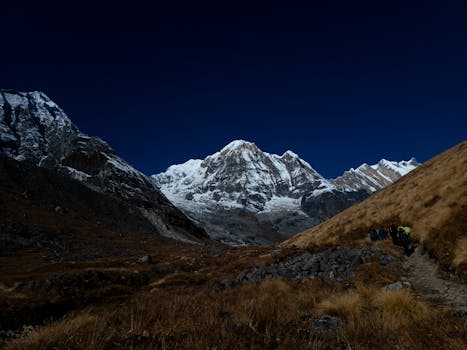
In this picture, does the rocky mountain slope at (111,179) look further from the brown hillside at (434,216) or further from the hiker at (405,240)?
the hiker at (405,240)

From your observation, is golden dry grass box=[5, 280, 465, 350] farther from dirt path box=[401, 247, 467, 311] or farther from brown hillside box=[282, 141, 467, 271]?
brown hillside box=[282, 141, 467, 271]

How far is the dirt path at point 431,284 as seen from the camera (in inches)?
389

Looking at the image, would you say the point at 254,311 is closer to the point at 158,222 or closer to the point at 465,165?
the point at 465,165

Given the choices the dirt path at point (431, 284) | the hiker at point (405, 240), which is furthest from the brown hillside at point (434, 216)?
the hiker at point (405, 240)

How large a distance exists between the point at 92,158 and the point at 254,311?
203 m

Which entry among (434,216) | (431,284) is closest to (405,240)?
(434,216)

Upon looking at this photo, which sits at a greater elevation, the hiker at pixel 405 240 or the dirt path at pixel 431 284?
the hiker at pixel 405 240

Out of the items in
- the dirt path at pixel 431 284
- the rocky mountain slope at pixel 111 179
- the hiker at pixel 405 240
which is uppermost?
the rocky mountain slope at pixel 111 179

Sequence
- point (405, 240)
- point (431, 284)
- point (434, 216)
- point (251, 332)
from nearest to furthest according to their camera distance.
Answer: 1. point (251, 332)
2. point (431, 284)
3. point (405, 240)
4. point (434, 216)

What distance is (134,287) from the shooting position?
28.6 meters

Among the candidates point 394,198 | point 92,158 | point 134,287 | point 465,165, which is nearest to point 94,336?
point 134,287

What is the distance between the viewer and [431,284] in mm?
12992

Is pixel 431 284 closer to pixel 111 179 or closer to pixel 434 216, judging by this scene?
pixel 434 216

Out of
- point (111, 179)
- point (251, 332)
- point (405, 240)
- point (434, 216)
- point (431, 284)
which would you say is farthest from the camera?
point (111, 179)
